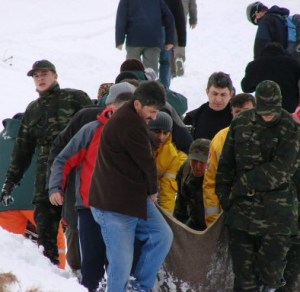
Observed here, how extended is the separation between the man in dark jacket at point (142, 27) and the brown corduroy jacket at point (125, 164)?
5364 millimetres

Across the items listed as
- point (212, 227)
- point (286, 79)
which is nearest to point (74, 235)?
point (212, 227)

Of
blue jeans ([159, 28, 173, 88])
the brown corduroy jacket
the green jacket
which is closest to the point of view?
the brown corduroy jacket

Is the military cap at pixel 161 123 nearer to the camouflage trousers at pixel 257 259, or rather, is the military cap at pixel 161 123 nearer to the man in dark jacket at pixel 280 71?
the camouflage trousers at pixel 257 259

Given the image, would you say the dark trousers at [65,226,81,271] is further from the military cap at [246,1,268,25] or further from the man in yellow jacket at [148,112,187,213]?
the military cap at [246,1,268,25]

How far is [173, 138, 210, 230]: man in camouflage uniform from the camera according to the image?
6418 mm

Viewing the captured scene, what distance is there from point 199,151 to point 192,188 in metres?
0.34

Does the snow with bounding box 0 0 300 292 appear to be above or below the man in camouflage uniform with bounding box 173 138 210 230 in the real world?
above

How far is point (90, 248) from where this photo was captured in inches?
229

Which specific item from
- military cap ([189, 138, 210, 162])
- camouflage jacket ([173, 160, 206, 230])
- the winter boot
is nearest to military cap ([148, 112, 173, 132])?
military cap ([189, 138, 210, 162])

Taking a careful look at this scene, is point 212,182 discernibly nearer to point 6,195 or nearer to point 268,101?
point 268,101

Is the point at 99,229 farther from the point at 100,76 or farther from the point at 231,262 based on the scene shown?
the point at 100,76

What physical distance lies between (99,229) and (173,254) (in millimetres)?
739

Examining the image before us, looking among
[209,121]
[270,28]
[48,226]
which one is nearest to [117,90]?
[48,226]

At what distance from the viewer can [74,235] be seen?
6.63 meters
